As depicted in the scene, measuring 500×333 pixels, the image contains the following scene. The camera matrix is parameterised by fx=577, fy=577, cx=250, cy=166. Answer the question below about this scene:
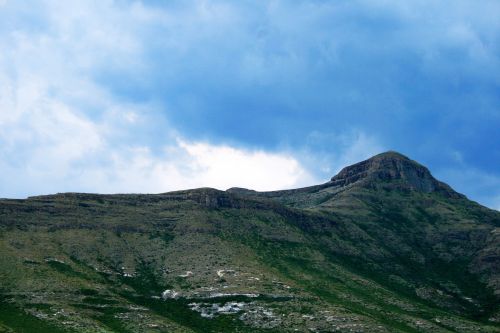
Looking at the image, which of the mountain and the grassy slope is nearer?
the mountain

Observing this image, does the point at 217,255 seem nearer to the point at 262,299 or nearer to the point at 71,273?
the point at 262,299

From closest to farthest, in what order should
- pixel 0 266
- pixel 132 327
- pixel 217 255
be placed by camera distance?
pixel 132 327, pixel 0 266, pixel 217 255

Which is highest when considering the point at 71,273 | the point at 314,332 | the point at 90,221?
the point at 90,221

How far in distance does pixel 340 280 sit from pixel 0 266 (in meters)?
101

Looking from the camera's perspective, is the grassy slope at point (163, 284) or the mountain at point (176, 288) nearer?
the mountain at point (176, 288)

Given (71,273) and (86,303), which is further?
(71,273)

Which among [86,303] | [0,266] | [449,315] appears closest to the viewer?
[86,303]

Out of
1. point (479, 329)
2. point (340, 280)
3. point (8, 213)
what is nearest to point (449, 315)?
point (479, 329)

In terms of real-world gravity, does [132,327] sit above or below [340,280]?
below

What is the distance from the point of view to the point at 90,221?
195 meters

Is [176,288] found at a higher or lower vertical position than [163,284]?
lower

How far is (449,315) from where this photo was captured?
17288 cm

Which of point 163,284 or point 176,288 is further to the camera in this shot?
point 163,284

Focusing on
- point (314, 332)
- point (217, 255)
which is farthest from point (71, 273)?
point (314, 332)
